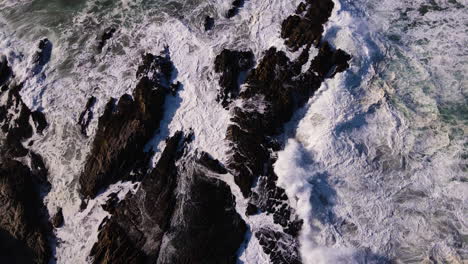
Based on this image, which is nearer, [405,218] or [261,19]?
[405,218]

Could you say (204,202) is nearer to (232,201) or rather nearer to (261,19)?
(232,201)

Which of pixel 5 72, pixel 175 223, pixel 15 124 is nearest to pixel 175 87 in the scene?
pixel 175 223

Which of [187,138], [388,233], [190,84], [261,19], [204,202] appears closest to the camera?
[388,233]

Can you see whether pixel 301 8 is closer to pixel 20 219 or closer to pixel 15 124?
pixel 15 124

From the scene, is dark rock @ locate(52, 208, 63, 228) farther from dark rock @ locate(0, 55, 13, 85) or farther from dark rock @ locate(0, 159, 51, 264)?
dark rock @ locate(0, 55, 13, 85)

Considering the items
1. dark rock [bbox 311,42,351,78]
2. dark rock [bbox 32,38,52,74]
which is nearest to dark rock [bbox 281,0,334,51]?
dark rock [bbox 311,42,351,78]

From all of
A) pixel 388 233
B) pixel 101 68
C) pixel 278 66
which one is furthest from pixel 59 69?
Result: pixel 388 233
